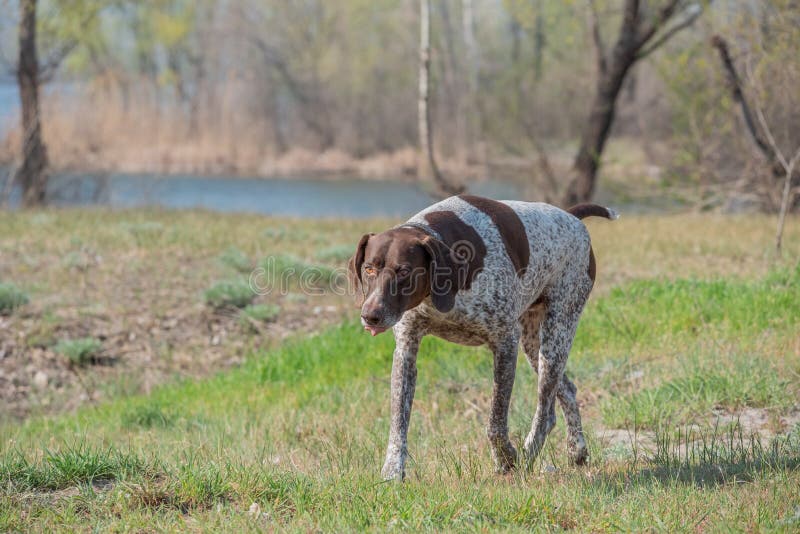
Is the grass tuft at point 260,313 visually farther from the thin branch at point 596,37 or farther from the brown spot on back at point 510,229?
the thin branch at point 596,37

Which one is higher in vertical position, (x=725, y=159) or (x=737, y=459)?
(x=725, y=159)

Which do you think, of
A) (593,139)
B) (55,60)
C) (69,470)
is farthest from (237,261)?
(55,60)

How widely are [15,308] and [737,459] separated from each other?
7.76 meters

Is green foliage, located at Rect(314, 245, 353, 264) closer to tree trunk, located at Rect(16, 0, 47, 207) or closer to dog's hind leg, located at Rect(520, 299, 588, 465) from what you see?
dog's hind leg, located at Rect(520, 299, 588, 465)

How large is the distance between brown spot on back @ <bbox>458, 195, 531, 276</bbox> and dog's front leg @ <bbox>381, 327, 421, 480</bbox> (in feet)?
2.07

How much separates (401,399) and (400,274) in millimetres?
796

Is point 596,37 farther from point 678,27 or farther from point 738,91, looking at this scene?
point 738,91

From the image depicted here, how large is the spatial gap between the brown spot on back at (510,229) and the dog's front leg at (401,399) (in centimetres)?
63

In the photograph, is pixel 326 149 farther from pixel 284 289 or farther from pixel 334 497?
pixel 334 497

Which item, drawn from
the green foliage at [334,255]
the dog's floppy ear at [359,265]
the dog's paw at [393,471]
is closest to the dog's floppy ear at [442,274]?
the dog's floppy ear at [359,265]

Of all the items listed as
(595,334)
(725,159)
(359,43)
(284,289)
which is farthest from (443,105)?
(595,334)

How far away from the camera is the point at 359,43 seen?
152 feet

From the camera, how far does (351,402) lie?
7.00m

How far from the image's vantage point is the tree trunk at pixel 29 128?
17.5 meters
